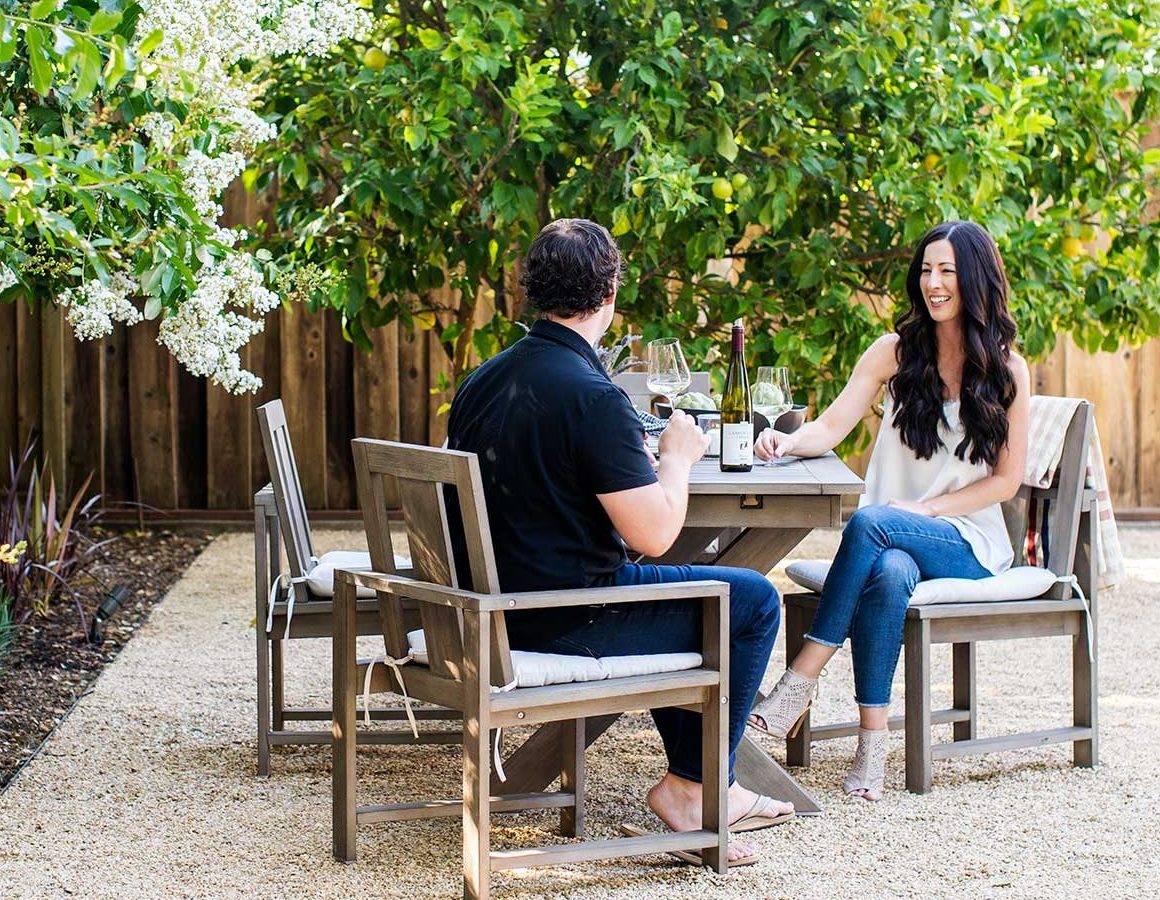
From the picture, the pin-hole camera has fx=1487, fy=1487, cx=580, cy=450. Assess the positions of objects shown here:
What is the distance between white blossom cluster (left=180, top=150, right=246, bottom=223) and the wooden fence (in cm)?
384

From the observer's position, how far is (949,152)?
4.89 meters

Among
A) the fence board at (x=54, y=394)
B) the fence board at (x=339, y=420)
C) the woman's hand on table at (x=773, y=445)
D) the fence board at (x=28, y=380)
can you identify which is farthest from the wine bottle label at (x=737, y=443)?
the fence board at (x=28, y=380)

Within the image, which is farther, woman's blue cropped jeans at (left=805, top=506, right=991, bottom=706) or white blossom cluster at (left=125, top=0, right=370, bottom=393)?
woman's blue cropped jeans at (left=805, top=506, right=991, bottom=706)

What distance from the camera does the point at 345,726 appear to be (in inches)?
123

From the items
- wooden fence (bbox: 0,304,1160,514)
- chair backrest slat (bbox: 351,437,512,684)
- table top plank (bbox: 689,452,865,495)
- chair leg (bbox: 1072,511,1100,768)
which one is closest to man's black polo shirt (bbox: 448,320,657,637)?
chair backrest slat (bbox: 351,437,512,684)

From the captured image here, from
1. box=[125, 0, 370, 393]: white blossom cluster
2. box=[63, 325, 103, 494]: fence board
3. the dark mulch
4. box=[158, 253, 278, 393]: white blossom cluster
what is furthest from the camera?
box=[63, 325, 103, 494]: fence board

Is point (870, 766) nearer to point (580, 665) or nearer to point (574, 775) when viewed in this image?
point (574, 775)

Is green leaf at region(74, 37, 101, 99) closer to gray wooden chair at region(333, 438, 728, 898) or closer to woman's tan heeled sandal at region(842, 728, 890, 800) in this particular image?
gray wooden chair at region(333, 438, 728, 898)

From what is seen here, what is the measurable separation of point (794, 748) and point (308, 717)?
4.26 feet

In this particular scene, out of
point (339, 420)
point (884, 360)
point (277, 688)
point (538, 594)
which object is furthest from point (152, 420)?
point (538, 594)

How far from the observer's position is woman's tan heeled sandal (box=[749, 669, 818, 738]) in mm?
3574

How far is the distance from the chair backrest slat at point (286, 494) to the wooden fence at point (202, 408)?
11.9ft

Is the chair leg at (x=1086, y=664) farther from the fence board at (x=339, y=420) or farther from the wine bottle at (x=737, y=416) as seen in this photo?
the fence board at (x=339, y=420)

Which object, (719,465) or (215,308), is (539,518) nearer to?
(719,465)
